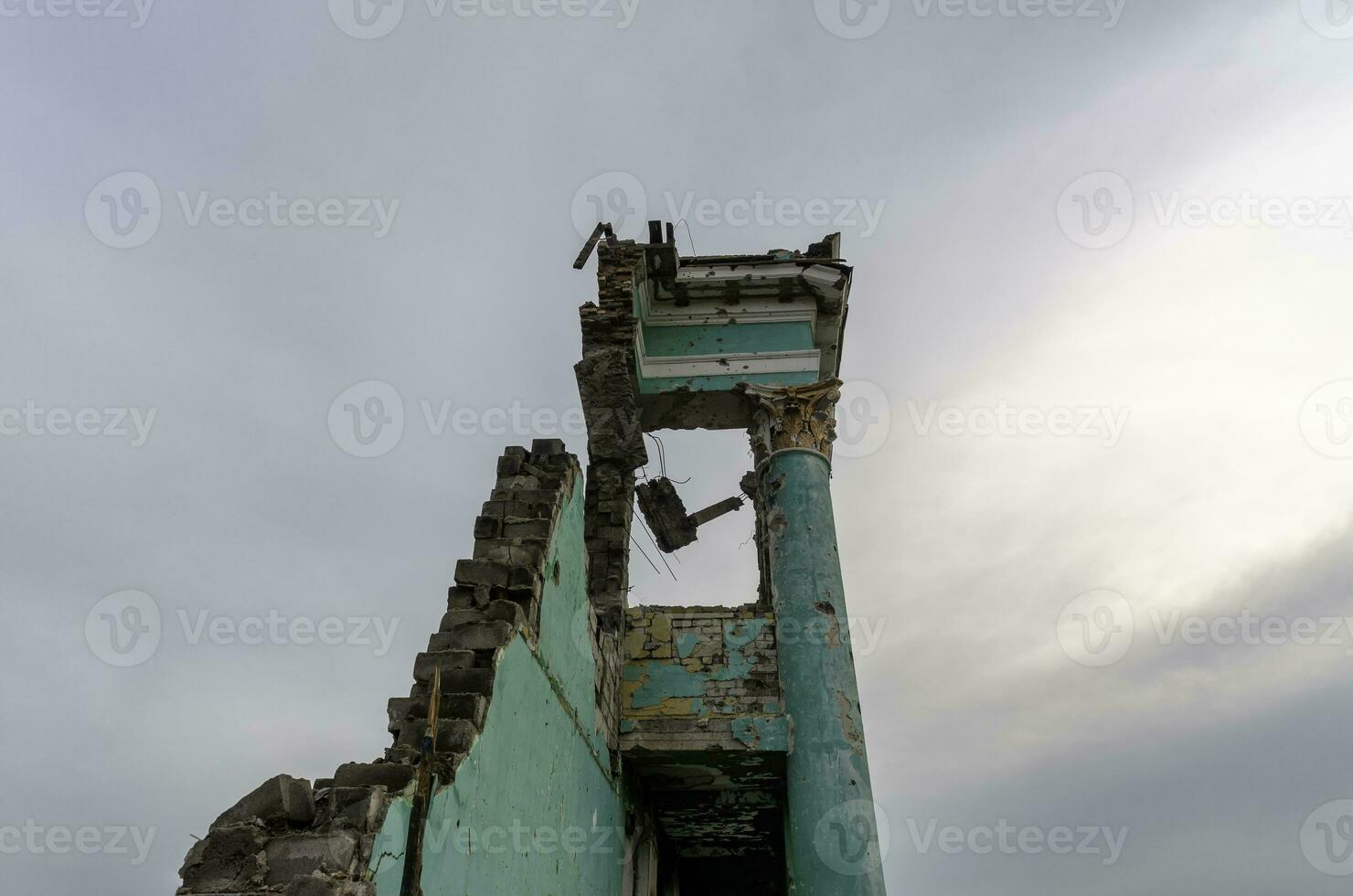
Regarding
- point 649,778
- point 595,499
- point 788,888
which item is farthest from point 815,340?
point 788,888

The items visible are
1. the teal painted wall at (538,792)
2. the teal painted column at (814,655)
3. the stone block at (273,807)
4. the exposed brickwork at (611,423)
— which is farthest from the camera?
the exposed brickwork at (611,423)

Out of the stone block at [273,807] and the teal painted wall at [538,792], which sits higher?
the teal painted wall at [538,792]

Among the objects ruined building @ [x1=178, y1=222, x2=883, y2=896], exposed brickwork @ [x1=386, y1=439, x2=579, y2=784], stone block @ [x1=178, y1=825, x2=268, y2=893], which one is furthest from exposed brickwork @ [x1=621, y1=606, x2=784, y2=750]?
stone block @ [x1=178, y1=825, x2=268, y2=893]

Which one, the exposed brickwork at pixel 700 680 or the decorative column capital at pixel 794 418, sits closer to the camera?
the exposed brickwork at pixel 700 680

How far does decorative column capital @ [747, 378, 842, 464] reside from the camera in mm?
9180

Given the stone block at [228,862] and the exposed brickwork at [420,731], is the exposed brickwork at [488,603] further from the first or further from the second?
the stone block at [228,862]

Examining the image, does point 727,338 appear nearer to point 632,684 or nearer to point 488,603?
point 632,684

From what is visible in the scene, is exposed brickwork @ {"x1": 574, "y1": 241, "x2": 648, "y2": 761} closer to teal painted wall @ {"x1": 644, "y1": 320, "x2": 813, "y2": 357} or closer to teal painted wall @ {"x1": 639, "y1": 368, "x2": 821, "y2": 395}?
teal painted wall @ {"x1": 639, "y1": 368, "x2": 821, "y2": 395}

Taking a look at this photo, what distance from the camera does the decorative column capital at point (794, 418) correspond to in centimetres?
918

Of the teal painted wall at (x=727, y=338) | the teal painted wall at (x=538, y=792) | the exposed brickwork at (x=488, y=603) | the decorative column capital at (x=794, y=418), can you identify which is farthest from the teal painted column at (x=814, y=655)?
the exposed brickwork at (x=488, y=603)

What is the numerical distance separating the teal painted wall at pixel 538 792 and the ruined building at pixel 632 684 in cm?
2

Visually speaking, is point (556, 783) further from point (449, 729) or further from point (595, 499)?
point (595, 499)

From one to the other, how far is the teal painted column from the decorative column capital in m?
0.01

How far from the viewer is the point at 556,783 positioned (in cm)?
545
